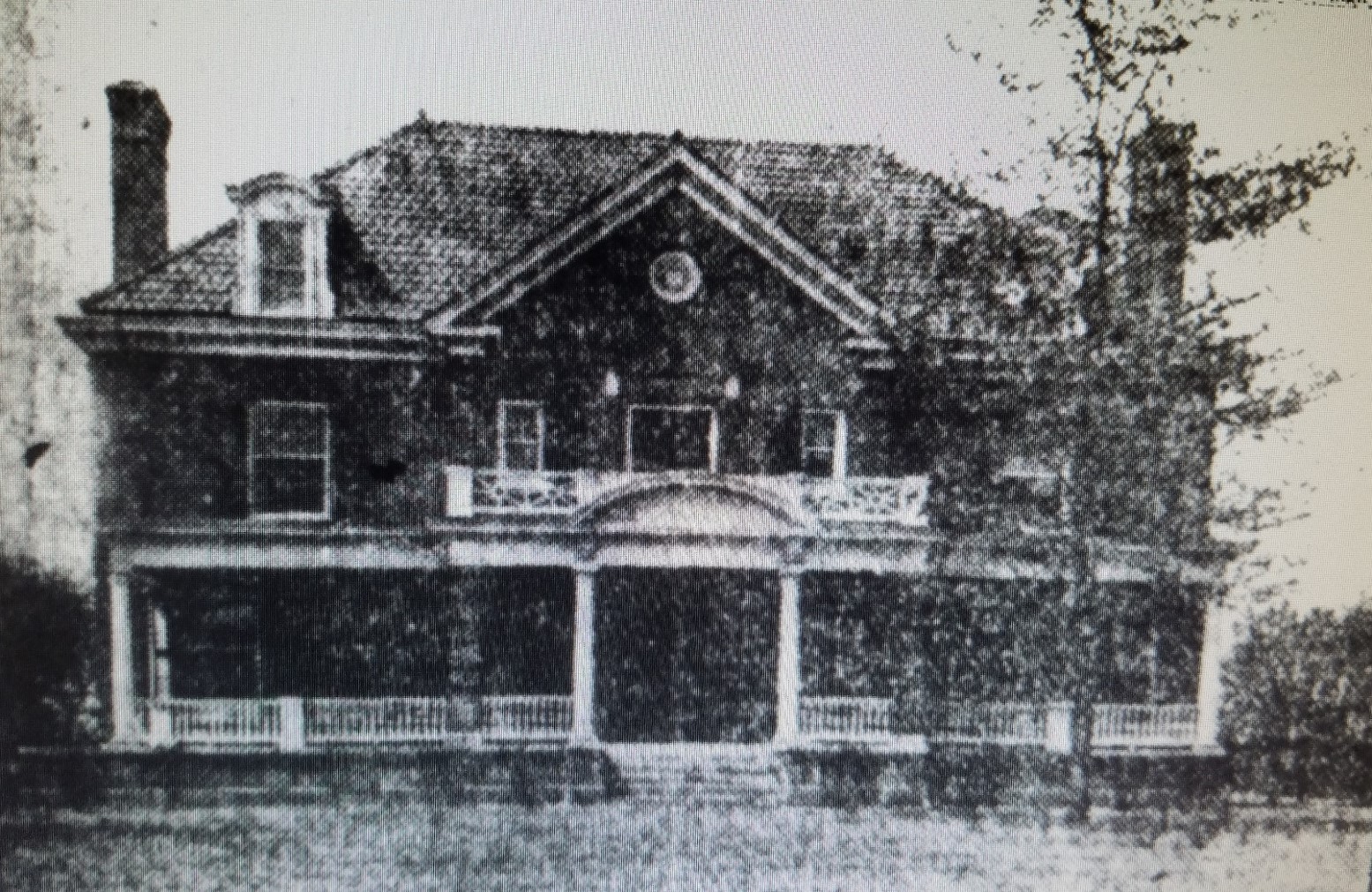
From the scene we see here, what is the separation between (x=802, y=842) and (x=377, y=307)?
3681mm

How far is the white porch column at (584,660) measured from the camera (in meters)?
4.75

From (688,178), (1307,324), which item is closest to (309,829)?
(688,178)

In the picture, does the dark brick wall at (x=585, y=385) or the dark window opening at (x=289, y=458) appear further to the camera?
the dark window opening at (x=289, y=458)

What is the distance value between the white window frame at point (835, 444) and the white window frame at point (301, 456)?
8.09ft

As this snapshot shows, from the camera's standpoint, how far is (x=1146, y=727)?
4543 mm

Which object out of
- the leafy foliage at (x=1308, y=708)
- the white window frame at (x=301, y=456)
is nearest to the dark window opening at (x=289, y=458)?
the white window frame at (x=301, y=456)

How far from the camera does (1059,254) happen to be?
14.8 ft

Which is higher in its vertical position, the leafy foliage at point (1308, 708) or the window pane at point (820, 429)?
the window pane at point (820, 429)

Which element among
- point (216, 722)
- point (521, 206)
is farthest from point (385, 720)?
point (521, 206)

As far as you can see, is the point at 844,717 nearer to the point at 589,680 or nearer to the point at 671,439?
the point at 589,680

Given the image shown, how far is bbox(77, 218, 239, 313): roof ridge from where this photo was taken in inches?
159

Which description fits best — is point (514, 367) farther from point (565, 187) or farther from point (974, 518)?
point (974, 518)

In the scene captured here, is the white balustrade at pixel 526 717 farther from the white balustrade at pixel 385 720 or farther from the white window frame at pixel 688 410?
the white window frame at pixel 688 410

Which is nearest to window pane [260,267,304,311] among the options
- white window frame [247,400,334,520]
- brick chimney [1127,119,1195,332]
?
white window frame [247,400,334,520]
